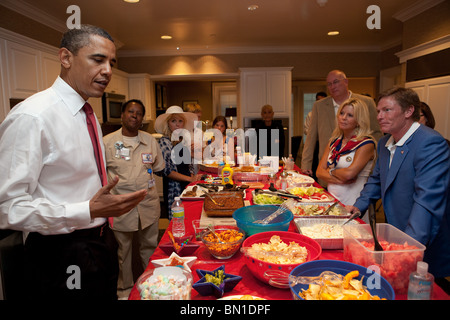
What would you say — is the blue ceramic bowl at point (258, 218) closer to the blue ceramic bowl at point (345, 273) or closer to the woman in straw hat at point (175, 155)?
the blue ceramic bowl at point (345, 273)

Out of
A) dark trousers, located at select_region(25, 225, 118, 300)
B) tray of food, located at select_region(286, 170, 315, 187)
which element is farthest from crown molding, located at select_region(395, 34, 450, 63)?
dark trousers, located at select_region(25, 225, 118, 300)

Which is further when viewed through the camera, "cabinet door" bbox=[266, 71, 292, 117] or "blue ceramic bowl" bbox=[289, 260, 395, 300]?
"cabinet door" bbox=[266, 71, 292, 117]

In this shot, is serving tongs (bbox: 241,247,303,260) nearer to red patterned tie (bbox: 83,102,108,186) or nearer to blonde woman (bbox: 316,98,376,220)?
red patterned tie (bbox: 83,102,108,186)

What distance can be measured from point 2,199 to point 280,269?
109 cm

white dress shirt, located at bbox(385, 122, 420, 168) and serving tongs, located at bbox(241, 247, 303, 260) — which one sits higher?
white dress shirt, located at bbox(385, 122, 420, 168)

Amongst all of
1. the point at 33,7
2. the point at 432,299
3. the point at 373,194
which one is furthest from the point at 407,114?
the point at 33,7

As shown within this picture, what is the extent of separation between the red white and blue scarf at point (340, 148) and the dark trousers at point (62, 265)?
2.00 metres

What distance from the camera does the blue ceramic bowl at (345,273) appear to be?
3.04 feet

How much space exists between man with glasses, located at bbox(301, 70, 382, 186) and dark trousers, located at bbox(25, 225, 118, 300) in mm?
2567

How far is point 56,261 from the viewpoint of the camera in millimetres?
1330

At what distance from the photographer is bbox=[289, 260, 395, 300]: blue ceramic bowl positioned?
0.93 metres

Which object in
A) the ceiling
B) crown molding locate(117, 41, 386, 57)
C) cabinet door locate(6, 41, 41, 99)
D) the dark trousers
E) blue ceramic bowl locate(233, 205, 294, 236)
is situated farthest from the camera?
crown molding locate(117, 41, 386, 57)

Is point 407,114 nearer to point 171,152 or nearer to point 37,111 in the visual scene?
point 37,111

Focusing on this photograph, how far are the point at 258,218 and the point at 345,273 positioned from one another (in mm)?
668
